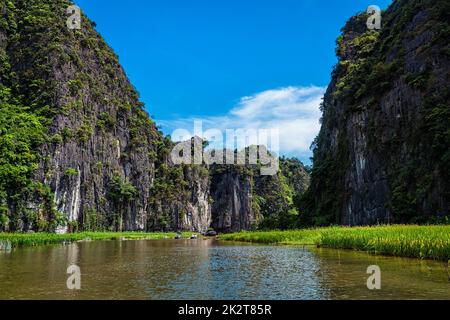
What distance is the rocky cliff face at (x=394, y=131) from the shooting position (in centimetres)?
3688

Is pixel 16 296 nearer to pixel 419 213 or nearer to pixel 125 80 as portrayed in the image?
pixel 419 213

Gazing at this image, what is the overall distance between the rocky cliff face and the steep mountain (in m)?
40.1

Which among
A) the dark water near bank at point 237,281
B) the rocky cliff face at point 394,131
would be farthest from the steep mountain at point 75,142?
the dark water near bank at point 237,281

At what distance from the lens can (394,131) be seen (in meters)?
44.7

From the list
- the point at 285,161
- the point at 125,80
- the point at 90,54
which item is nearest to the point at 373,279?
the point at 90,54

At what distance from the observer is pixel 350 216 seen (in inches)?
1998

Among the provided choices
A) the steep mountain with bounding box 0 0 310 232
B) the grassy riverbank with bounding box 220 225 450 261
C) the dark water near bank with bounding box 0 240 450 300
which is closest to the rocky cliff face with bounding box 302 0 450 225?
the grassy riverbank with bounding box 220 225 450 261

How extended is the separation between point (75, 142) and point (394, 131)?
53787 mm

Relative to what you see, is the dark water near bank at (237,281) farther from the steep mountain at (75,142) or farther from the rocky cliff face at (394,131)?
the steep mountain at (75,142)

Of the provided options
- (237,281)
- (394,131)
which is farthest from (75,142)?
(237,281)

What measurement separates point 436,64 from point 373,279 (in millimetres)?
34978

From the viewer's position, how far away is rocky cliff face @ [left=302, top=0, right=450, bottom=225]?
36.9m

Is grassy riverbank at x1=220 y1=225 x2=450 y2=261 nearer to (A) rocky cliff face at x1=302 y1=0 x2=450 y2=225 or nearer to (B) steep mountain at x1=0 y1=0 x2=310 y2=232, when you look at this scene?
(A) rocky cliff face at x1=302 y1=0 x2=450 y2=225

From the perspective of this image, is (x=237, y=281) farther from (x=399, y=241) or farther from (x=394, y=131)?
(x=394, y=131)
